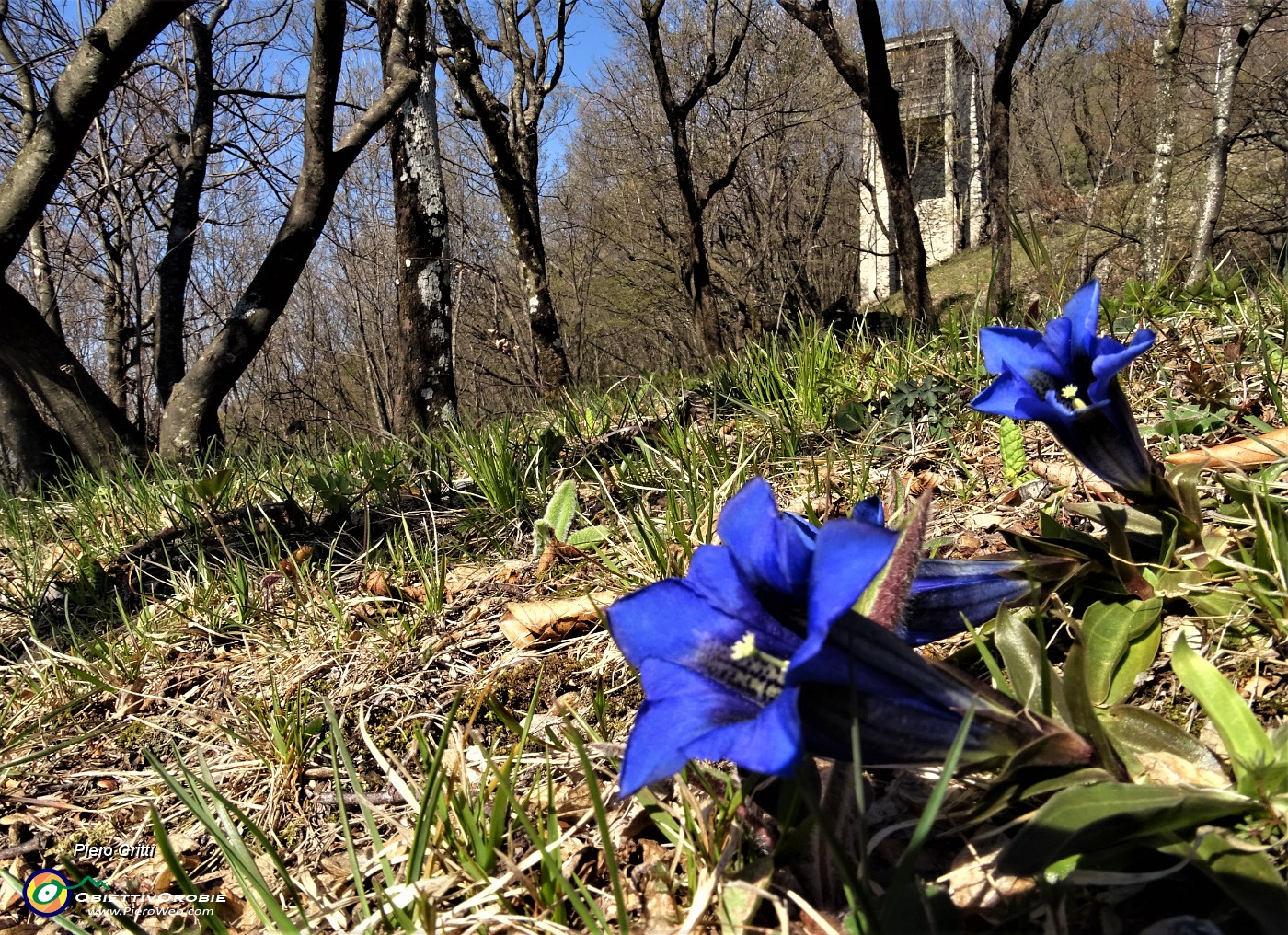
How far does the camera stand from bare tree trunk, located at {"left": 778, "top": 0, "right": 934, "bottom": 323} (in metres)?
5.81

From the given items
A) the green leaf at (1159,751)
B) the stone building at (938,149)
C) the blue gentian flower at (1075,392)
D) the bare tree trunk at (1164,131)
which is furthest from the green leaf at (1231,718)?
the stone building at (938,149)

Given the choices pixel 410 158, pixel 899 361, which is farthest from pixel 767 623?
pixel 410 158

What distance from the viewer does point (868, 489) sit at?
2.27 m

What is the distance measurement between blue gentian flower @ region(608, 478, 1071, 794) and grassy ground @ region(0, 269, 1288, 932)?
0.22 meters

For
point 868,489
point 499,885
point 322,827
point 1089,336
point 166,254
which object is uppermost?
point 166,254

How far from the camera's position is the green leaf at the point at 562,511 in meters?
2.35

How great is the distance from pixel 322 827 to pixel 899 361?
2587mm

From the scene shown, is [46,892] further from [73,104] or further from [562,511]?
[73,104]

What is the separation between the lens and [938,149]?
28.7m

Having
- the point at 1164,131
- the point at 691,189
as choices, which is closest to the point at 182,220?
the point at 691,189

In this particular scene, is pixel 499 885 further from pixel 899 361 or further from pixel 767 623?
pixel 899 361

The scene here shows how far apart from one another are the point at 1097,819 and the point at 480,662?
1.40 metres

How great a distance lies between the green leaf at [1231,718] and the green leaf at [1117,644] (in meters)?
0.21

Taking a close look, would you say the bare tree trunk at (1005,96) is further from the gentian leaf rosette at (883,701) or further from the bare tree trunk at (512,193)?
the gentian leaf rosette at (883,701)
